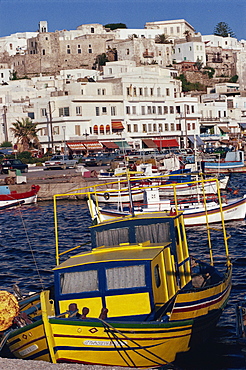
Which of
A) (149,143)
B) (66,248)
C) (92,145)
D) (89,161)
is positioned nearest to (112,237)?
(66,248)

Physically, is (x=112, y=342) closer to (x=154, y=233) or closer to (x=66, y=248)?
(x=154, y=233)

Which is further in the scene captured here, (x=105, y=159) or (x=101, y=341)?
(x=105, y=159)

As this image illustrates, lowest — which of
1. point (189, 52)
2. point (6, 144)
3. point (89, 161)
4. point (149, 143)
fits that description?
point (89, 161)

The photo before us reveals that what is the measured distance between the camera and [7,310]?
13766mm

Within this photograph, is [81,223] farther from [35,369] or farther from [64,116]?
[64,116]

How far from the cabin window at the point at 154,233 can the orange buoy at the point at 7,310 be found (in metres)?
3.31

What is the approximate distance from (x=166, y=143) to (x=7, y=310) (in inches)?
2963

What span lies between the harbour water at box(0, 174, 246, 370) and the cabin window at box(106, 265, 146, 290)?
202 cm

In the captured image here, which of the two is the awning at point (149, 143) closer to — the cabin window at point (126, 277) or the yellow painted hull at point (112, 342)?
the cabin window at point (126, 277)

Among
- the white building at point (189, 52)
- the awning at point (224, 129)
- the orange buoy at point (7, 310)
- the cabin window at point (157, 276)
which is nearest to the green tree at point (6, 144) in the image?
the awning at point (224, 129)

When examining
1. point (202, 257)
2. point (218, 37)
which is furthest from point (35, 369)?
point (218, 37)

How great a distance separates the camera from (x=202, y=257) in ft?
82.8

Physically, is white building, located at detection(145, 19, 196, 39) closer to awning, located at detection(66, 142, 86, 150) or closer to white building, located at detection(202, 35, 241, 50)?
white building, located at detection(202, 35, 241, 50)

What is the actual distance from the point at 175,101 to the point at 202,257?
231ft
